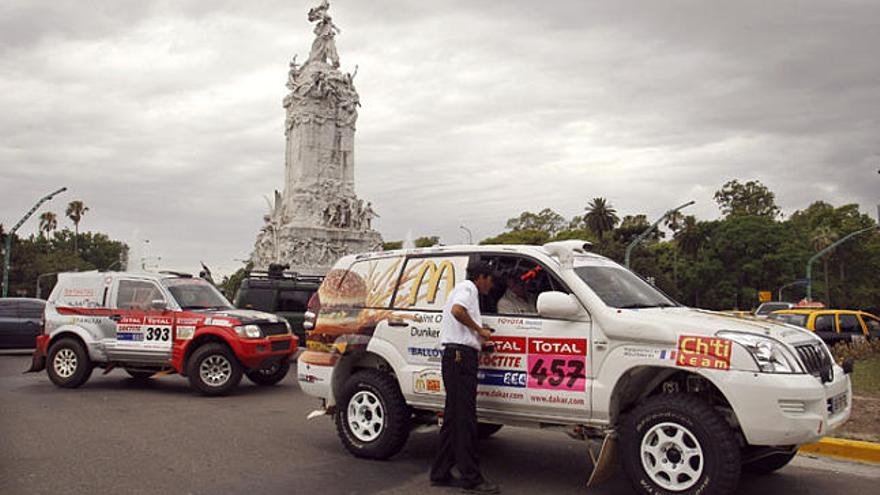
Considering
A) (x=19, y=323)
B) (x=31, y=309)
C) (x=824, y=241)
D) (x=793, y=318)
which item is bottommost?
(x=19, y=323)

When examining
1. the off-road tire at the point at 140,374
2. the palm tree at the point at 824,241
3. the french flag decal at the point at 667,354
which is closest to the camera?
the french flag decal at the point at 667,354

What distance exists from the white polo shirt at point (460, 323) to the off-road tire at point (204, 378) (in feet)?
20.1

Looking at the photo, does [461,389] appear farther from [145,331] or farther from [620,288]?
[145,331]

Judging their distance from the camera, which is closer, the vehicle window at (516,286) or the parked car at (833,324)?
the vehicle window at (516,286)

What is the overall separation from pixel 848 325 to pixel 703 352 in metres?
13.3

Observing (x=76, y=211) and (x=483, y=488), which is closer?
(x=483, y=488)

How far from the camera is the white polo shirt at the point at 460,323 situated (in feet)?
19.3

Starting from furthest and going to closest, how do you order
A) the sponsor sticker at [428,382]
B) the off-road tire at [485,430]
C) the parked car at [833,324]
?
the parked car at [833,324] → the off-road tire at [485,430] → the sponsor sticker at [428,382]

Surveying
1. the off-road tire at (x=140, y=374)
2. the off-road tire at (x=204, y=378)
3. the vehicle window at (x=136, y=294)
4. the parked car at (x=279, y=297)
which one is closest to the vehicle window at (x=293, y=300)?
the parked car at (x=279, y=297)

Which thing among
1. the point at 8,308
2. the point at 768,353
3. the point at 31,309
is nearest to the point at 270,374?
the point at 768,353

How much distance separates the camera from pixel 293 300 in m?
17.8

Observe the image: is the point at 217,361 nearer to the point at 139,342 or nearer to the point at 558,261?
the point at 139,342

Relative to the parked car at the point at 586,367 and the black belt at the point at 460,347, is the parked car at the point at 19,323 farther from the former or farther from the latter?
the black belt at the point at 460,347

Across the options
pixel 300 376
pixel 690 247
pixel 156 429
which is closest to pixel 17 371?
pixel 156 429
